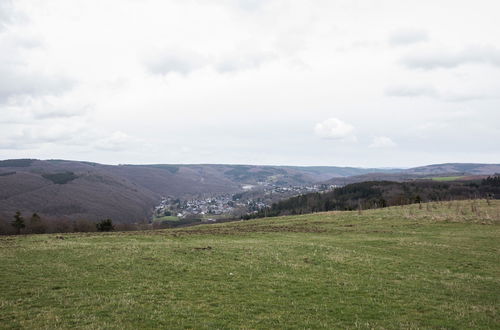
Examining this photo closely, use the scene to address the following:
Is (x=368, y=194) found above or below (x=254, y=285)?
below

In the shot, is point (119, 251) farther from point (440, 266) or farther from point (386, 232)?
point (386, 232)

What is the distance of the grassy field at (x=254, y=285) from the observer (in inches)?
501

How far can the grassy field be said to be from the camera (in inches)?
501

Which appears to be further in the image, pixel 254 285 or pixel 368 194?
pixel 368 194

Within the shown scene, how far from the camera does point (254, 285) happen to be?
17.8m

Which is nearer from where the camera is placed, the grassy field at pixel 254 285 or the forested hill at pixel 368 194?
the grassy field at pixel 254 285

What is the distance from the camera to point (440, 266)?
75.3ft

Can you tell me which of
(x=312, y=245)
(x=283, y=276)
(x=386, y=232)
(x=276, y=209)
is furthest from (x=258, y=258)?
(x=276, y=209)

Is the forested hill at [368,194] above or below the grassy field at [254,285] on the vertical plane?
below

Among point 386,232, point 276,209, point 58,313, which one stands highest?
point 58,313

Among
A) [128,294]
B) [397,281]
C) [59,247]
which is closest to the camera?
[128,294]

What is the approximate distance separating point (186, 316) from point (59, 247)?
71.1ft

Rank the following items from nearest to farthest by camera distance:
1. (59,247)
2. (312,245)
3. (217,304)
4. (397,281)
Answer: (217,304) → (397,281) → (59,247) → (312,245)

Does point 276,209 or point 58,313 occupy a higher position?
point 58,313
